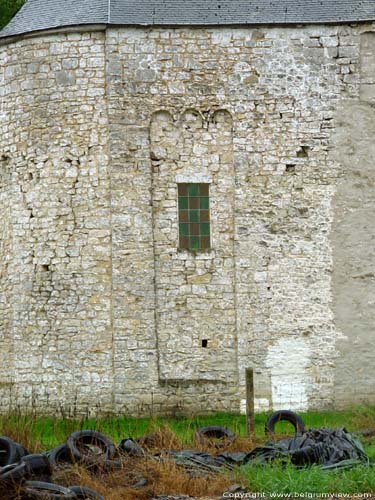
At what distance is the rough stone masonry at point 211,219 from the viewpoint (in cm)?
2014

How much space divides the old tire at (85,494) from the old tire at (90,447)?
1.47 metres

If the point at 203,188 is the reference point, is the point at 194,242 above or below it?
below

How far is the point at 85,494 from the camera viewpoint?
10.8 m

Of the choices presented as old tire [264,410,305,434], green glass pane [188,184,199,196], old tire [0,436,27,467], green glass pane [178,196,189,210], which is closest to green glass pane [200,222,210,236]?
green glass pane [178,196,189,210]

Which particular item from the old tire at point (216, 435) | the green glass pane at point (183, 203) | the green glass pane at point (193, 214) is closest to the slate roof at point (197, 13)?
the green glass pane at point (183, 203)

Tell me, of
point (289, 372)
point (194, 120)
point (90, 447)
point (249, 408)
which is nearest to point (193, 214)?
point (194, 120)

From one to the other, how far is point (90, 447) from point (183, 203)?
825 cm

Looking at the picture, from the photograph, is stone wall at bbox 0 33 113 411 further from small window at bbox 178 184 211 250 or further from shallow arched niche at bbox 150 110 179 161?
small window at bbox 178 184 211 250

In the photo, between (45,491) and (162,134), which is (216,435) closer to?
(45,491)

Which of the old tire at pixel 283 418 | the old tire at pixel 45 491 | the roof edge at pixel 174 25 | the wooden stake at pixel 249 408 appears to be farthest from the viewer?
the roof edge at pixel 174 25

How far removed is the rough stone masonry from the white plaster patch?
0.09ft

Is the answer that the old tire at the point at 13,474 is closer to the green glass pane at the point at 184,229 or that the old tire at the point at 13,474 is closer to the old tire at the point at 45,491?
the old tire at the point at 45,491

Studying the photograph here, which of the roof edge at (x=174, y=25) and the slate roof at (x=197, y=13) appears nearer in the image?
the roof edge at (x=174, y=25)

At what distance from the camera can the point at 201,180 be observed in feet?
67.2
